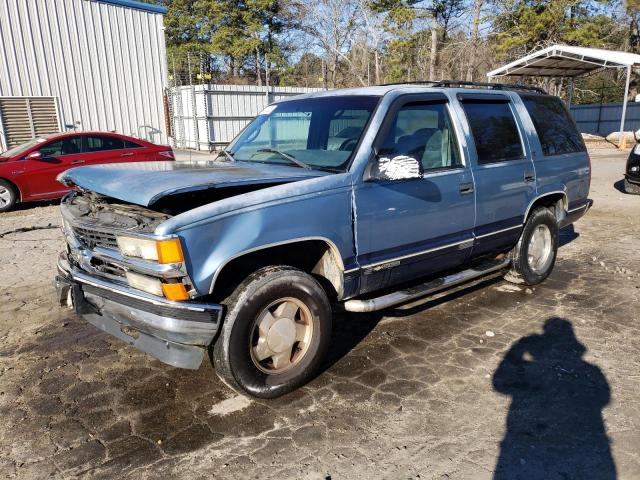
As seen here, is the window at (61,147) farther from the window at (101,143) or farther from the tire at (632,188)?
the tire at (632,188)

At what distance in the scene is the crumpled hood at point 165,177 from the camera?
2.96m

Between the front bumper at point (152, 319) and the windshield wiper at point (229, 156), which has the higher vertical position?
the windshield wiper at point (229, 156)

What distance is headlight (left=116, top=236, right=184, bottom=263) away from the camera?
9.05ft

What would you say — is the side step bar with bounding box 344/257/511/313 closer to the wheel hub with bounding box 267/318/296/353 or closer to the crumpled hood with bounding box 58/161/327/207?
the wheel hub with bounding box 267/318/296/353

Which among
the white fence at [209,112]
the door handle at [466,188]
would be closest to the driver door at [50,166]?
the door handle at [466,188]

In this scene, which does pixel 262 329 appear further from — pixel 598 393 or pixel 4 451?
pixel 598 393

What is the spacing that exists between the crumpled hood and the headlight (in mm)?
220

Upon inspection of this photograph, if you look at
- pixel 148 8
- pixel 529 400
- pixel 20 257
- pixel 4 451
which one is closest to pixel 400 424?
pixel 529 400

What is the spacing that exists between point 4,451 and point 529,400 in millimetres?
3198

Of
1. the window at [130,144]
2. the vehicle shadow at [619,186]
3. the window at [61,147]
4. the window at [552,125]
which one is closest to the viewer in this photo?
the window at [552,125]

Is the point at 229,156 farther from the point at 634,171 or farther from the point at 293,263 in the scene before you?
the point at 634,171

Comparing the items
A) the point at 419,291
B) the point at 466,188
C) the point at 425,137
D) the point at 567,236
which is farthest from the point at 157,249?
the point at 567,236

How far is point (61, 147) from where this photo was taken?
1032 cm

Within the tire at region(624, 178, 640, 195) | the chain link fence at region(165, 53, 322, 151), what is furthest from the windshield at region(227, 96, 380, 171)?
the chain link fence at region(165, 53, 322, 151)
